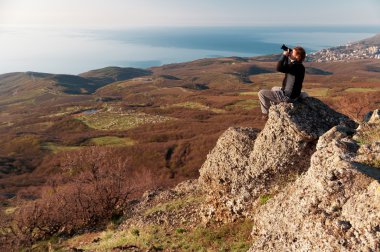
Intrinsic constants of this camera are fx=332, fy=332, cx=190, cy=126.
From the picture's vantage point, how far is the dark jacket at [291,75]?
670 inches

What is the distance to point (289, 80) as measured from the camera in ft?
62.0

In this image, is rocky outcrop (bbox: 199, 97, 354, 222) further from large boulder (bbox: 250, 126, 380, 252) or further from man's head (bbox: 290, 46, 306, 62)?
man's head (bbox: 290, 46, 306, 62)

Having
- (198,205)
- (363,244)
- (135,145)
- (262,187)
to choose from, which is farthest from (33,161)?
(363,244)

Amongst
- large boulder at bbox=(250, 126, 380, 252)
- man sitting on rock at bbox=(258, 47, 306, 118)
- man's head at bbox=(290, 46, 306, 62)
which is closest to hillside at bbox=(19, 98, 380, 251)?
large boulder at bbox=(250, 126, 380, 252)

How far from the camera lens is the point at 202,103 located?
→ 163 m

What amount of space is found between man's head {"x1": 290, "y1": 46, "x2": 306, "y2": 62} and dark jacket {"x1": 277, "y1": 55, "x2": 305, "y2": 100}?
41 centimetres

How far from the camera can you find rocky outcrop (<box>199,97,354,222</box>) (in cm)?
1897

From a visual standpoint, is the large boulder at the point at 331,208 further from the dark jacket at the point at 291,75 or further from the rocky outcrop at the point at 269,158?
the dark jacket at the point at 291,75

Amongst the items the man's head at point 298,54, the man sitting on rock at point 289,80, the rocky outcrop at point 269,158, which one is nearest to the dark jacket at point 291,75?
the man sitting on rock at point 289,80

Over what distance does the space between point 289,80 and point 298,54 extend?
8.77 ft

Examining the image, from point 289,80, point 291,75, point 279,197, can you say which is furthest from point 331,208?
point 289,80

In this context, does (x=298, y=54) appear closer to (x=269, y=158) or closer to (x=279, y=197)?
(x=269, y=158)

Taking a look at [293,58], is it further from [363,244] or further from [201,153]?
[201,153]

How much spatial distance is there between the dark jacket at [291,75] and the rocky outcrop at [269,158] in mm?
770
